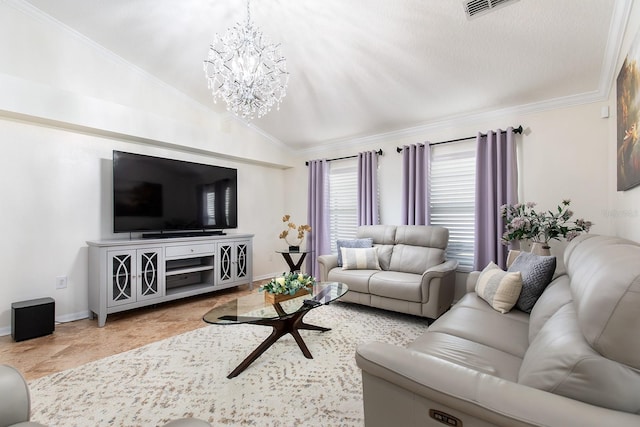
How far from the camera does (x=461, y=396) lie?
0.90m

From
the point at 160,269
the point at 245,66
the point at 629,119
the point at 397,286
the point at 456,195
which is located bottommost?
the point at 397,286

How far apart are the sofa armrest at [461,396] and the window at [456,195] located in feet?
9.82

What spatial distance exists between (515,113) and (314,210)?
3.06m

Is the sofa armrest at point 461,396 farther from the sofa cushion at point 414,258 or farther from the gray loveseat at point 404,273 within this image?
the sofa cushion at point 414,258

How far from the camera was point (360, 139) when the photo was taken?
4641 mm

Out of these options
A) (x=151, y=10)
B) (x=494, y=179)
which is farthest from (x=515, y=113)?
(x=151, y=10)

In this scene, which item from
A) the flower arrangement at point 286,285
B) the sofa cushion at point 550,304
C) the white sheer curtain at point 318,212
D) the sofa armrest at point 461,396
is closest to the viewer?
the sofa armrest at point 461,396

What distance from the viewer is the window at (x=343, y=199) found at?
4.81m

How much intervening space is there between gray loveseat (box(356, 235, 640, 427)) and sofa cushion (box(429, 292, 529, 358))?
12.1 inches

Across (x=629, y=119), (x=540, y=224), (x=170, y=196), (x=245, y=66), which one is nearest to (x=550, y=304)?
(x=629, y=119)

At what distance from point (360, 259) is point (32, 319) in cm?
331

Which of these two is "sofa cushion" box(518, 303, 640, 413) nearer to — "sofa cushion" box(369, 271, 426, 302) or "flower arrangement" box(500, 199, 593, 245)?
"sofa cushion" box(369, 271, 426, 302)

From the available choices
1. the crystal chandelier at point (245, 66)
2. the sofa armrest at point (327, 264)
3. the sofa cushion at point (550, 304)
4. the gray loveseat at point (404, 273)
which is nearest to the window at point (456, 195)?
the gray loveseat at point (404, 273)

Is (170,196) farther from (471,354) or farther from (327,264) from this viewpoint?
(471,354)
